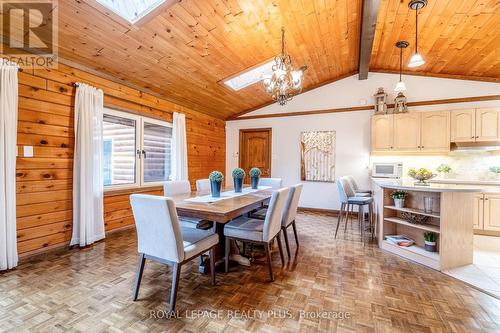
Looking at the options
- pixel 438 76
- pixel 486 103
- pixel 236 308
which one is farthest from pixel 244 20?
pixel 486 103

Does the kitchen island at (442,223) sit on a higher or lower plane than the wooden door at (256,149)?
lower

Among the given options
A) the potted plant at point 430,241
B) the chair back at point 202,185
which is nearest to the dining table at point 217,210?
the chair back at point 202,185

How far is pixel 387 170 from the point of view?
4594mm

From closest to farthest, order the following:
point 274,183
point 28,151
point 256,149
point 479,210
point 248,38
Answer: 1. point 28,151
2. point 248,38
3. point 479,210
4. point 274,183
5. point 256,149

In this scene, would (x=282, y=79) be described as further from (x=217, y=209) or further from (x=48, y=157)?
(x=48, y=157)

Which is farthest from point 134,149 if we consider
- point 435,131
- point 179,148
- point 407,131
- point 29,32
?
point 435,131

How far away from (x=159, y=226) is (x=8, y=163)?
192cm

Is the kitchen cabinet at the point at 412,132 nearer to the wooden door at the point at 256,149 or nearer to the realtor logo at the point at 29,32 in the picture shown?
the wooden door at the point at 256,149

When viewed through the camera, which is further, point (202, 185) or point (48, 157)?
point (202, 185)

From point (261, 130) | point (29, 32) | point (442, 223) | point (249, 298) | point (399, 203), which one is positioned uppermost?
point (29, 32)

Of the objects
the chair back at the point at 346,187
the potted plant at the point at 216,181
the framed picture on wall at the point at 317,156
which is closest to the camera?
the potted plant at the point at 216,181

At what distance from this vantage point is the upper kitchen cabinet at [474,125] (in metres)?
3.88

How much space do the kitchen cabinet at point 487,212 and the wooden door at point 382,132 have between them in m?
1.56

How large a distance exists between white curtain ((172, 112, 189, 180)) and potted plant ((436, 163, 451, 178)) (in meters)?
4.90
